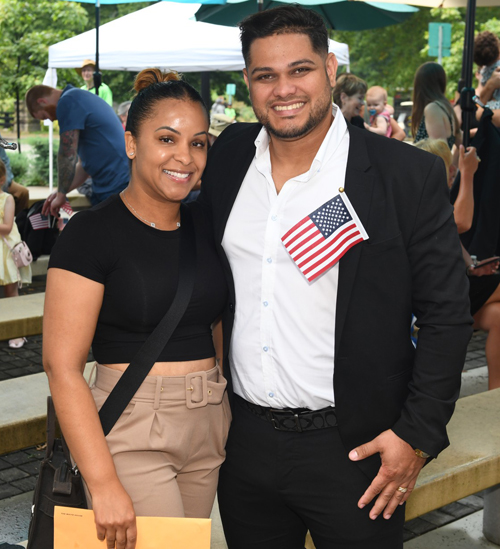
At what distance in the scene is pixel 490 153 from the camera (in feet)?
17.8

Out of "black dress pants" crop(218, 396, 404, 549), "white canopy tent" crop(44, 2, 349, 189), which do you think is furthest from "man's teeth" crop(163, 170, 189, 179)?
"white canopy tent" crop(44, 2, 349, 189)

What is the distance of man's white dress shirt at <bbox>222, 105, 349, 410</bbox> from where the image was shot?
7.61ft

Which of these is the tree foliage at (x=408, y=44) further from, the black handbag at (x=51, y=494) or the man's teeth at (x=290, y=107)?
the black handbag at (x=51, y=494)

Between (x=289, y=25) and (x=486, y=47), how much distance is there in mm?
5149

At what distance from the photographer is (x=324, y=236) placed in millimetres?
2223

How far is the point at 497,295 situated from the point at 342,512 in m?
3.30

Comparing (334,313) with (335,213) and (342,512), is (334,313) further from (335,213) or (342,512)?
(342,512)

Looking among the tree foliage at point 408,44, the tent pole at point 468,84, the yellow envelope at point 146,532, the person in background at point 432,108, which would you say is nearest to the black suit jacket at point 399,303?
the yellow envelope at point 146,532

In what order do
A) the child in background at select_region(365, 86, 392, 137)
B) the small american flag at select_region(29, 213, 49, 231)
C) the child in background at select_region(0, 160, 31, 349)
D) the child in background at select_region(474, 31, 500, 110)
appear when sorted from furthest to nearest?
the child in background at select_region(365, 86, 392, 137) < the small american flag at select_region(29, 213, 49, 231) < the child in background at select_region(0, 160, 31, 349) < the child in background at select_region(474, 31, 500, 110)

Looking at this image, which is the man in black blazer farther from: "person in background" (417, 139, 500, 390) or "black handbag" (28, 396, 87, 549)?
"person in background" (417, 139, 500, 390)

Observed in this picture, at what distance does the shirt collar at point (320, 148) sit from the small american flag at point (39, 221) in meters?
6.25

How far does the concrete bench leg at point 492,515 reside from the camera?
419 centimetres

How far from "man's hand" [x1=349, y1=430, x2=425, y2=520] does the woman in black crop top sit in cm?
46

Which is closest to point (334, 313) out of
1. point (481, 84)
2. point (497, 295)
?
point (497, 295)
